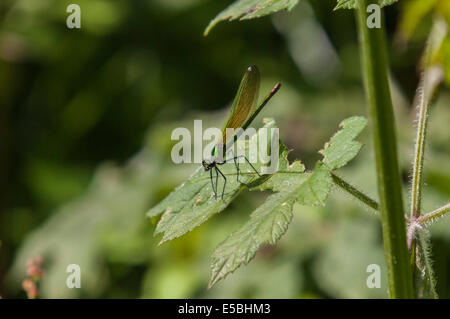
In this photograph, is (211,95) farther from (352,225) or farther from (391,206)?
(391,206)

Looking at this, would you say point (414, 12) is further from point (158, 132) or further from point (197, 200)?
point (158, 132)

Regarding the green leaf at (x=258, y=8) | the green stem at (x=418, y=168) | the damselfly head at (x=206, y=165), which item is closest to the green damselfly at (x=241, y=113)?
the damselfly head at (x=206, y=165)

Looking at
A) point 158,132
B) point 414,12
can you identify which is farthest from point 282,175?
point 158,132

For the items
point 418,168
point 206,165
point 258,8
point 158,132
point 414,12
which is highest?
point 158,132

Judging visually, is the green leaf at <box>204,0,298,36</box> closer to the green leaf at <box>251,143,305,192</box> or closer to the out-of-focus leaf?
the green leaf at <box>251,143,305,192</box>

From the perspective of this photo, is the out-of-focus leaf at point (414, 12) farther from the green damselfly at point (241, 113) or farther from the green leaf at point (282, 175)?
the green leaf at point (282, 175)

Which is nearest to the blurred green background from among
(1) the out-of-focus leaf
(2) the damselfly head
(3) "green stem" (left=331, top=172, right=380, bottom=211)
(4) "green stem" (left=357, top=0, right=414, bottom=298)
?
(1) the out-of-focus leaf
